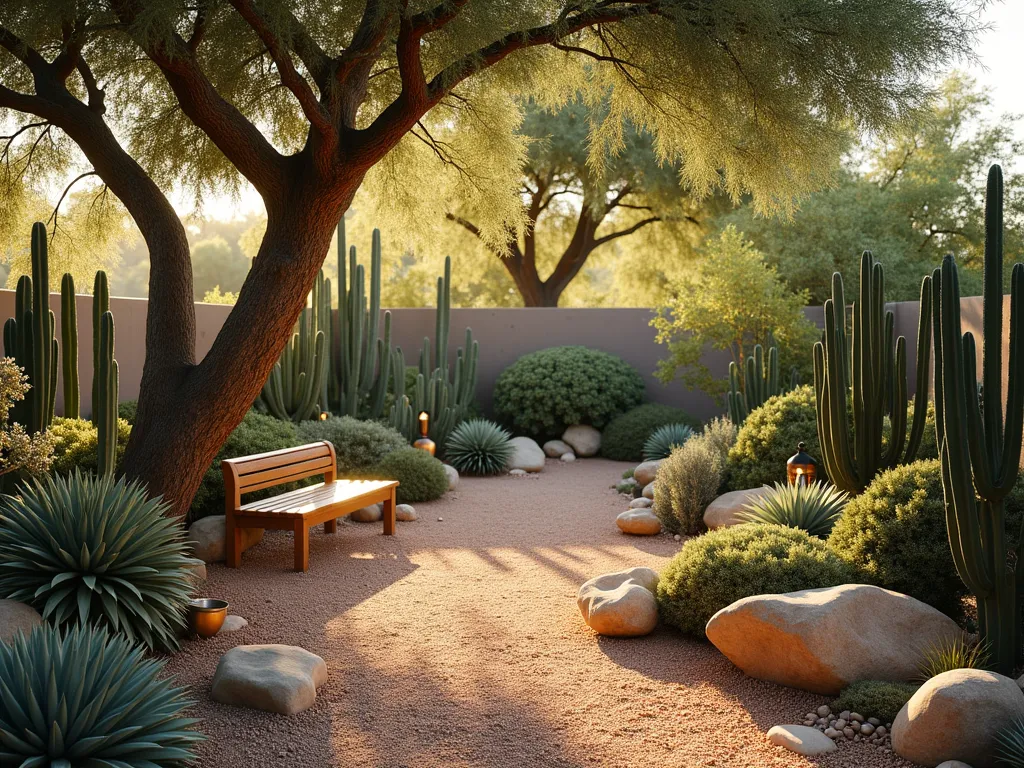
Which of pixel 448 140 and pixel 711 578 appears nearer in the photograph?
pixel 711 578

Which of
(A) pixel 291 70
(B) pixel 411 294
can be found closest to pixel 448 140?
(A) pixel 291 70

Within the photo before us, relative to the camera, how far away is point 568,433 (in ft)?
44.8

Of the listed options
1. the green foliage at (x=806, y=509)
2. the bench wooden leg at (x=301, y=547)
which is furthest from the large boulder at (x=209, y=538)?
the green foliage at (x=806, y=509)

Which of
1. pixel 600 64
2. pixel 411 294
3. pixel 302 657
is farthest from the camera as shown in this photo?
pixel 411 294

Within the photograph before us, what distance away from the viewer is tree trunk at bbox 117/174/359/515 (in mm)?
5836

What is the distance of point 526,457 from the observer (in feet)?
40.1

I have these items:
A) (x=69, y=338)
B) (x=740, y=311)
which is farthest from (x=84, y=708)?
(x=740, y=311)

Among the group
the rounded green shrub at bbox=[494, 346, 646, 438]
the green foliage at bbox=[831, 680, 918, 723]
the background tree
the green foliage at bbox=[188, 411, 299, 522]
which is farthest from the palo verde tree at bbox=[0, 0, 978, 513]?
the background tree

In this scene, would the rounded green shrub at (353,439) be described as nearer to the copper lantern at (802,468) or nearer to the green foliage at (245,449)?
the green foliage at (245,449)

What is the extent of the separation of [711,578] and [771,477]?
3353mm

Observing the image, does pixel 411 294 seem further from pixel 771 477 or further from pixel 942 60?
pixel 942 60

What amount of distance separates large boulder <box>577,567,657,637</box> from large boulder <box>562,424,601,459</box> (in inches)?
313

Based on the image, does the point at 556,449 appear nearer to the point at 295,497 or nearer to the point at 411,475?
the point at 411,475

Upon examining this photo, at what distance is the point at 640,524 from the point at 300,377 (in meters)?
4.79
